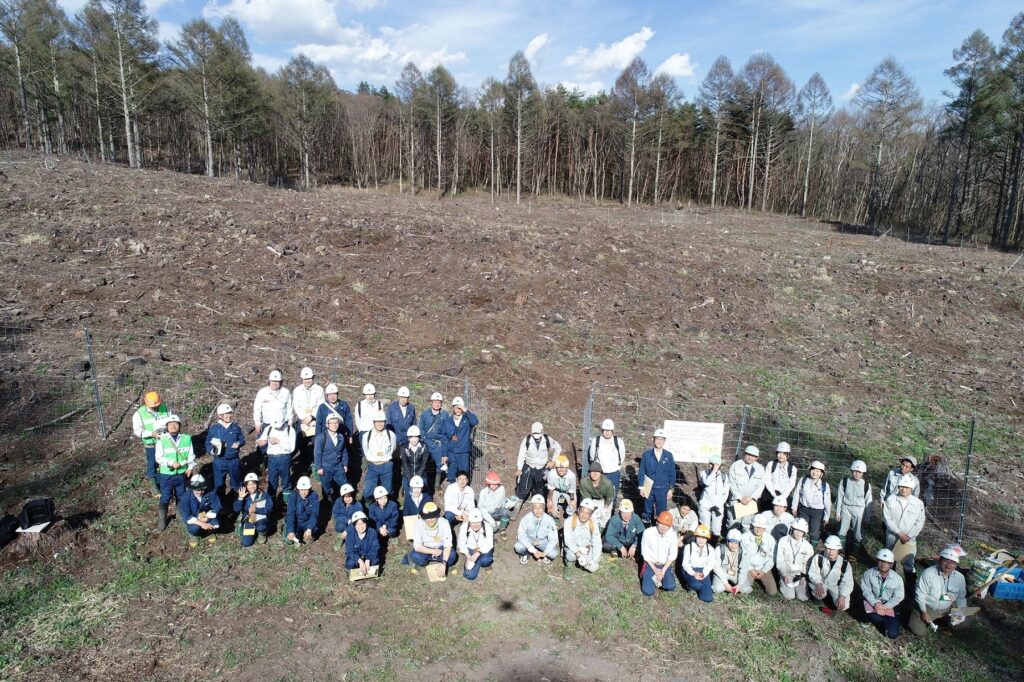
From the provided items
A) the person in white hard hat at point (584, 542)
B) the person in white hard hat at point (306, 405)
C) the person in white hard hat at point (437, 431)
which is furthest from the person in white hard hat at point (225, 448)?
the person in white hard hat at point (584, 542)

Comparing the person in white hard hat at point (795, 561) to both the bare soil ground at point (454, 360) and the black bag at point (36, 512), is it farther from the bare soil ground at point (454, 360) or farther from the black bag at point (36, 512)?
the black bag at point (36, 512)

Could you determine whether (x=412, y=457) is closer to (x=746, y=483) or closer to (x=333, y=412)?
(x=333, y=412)

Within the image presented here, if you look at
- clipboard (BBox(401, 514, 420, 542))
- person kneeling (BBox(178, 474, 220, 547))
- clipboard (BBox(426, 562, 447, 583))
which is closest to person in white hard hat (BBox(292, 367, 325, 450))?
person kneeling (BBox(178, 474, 220, 547))

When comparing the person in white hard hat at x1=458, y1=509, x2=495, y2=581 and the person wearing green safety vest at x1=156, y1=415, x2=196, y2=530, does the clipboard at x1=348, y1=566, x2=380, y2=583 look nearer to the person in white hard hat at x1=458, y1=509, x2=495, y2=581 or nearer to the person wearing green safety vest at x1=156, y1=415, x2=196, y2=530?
the person in white hard hat at x1=458, y1=509, x2=495, y2=581

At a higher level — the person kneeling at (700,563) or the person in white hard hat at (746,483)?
the person in white hard hat at (746,483)

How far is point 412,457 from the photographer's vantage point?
8.92 m

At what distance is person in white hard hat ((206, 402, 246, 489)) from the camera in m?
8.44

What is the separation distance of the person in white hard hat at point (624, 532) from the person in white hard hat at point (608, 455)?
726mm

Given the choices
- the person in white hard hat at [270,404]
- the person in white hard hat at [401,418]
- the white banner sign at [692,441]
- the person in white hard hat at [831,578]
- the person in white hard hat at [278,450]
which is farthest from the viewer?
the person in white hard hat at [401,418]

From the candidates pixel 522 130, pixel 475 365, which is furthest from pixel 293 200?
pixel 522 130

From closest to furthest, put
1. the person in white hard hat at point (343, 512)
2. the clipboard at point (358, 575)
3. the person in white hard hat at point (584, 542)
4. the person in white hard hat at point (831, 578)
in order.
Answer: the person in white hard hat at point (831, 578) < the clipboard at point (358, 575) < the person in white hard hat at point (343, 512) < the person in white hard hat at point (584, 542)

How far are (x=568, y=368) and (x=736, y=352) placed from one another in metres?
5.09

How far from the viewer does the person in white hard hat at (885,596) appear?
22.8 feet

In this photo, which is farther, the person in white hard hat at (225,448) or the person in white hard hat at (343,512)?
the person in white hard hat at (225,448)
